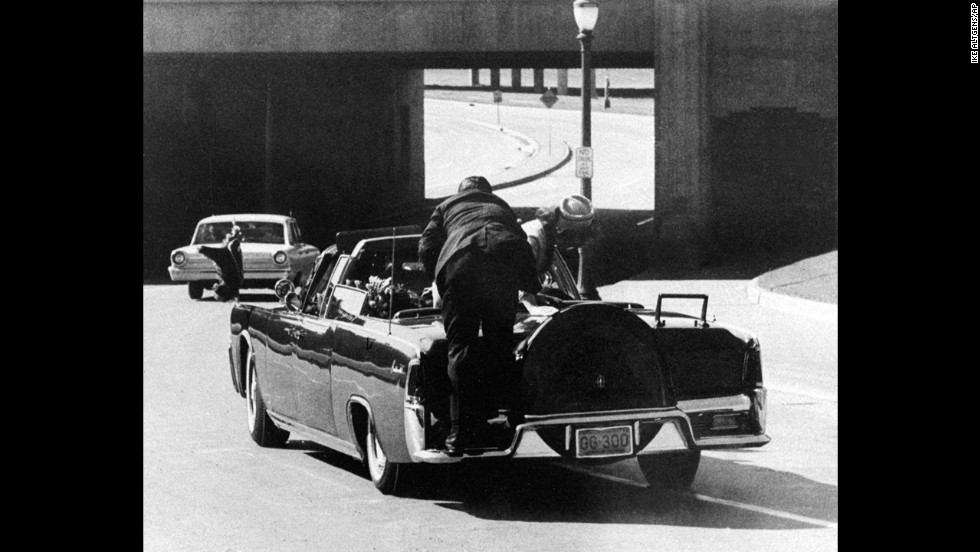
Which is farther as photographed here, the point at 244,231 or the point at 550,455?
the point at 244,231

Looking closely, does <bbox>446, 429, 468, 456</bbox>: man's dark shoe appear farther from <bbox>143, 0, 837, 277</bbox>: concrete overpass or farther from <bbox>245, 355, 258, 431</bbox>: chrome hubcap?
<bbox>143, 0, 837, 277</bbox>: concrete overpass

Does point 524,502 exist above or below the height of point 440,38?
below

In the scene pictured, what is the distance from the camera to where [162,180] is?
43812 mm

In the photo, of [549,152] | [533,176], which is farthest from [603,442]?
[549,152]

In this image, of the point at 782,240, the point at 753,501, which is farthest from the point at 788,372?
the point at 782,240

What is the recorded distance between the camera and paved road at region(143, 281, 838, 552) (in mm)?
7727

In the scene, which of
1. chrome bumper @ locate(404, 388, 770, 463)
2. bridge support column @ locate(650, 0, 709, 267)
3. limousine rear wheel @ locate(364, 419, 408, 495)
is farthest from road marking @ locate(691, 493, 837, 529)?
bridge support column @ locate(650, 0, 709, 267)

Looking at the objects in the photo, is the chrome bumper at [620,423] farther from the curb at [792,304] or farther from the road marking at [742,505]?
the curb at [792,304]

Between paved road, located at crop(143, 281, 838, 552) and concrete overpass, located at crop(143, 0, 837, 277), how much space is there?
67.8 feet

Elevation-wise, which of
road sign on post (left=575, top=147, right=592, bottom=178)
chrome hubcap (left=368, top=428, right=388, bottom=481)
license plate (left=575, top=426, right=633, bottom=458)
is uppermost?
road sign on post (left=575, top=147, right=592, bottom=178)

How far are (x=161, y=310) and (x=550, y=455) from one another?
53.5ft
